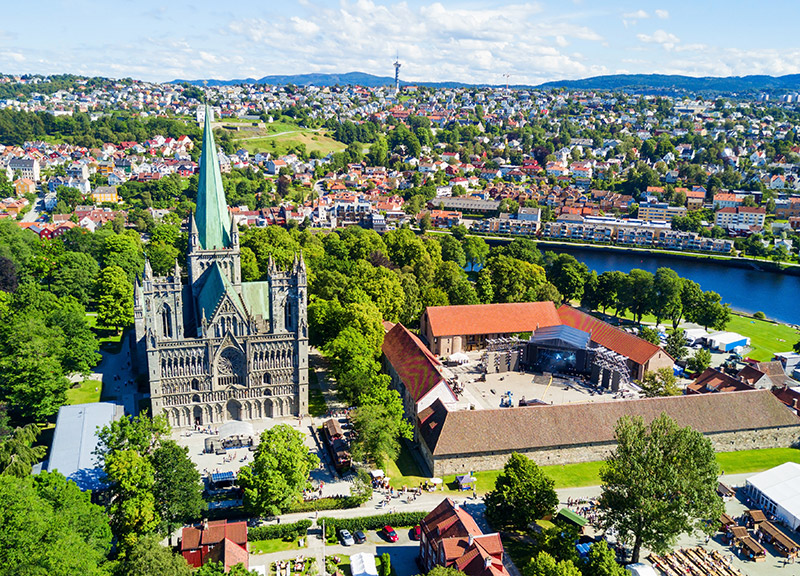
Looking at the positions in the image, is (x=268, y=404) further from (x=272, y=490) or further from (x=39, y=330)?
(x=39, y=330)

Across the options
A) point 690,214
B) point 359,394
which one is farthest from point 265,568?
point 690,214

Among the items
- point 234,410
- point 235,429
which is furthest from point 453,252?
point 235,429

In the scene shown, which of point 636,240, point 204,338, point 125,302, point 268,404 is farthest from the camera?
point 636,240

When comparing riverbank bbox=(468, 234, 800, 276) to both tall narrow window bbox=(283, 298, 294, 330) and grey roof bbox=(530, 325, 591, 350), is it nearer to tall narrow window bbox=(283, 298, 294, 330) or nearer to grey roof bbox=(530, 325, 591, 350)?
grey roof bbox=(530, 325, 591, 350)

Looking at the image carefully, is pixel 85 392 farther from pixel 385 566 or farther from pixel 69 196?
pixel 69 196

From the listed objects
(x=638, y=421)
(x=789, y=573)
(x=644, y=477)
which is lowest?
(x=789, y=573)

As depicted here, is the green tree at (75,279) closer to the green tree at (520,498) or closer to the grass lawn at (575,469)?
the grass lawn at (575,469)
